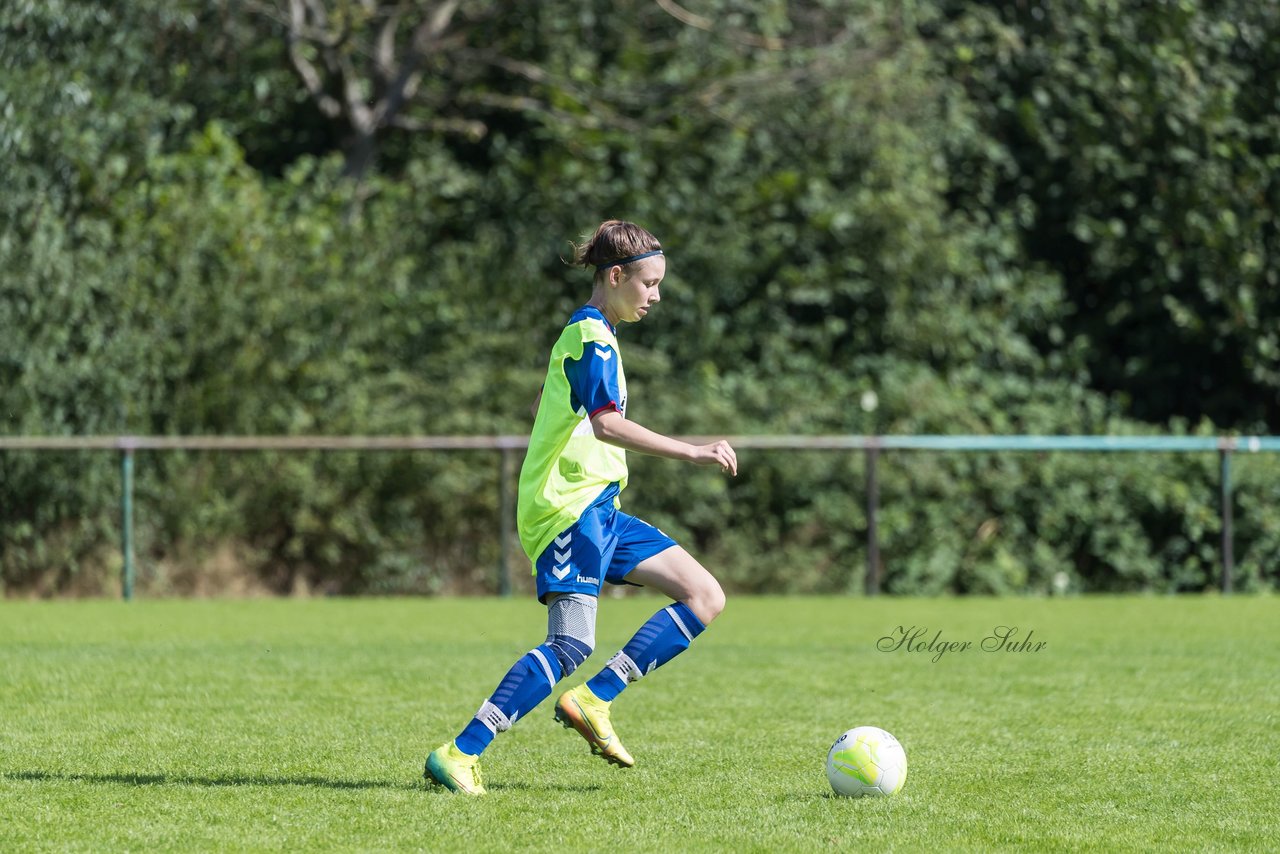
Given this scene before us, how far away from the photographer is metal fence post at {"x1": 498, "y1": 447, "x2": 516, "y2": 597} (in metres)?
14.1

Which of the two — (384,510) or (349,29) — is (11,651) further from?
(349,29)

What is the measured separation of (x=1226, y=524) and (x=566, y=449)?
10518 millimetres

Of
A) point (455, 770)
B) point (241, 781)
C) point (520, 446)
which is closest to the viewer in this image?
point (455, 770)

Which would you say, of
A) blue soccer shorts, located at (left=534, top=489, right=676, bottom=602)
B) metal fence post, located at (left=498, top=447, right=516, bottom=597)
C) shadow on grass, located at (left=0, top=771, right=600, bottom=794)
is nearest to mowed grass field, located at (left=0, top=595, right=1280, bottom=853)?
shadow on grass, located at (left=0, top=771, right=600, bottom=794)

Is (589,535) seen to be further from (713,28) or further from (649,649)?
(713,28)

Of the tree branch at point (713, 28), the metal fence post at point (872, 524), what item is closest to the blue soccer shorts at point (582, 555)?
the metal fence post at point (872, 524)

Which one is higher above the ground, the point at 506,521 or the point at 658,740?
the point at 658,740

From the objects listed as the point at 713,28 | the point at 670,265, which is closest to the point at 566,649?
the point at 670,265

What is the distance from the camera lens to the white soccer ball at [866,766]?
5.15 meters

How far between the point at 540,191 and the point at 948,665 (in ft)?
31.1

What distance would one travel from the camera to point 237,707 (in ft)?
23.7

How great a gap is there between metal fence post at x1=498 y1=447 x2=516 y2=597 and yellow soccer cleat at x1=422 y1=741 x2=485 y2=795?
8822 mm

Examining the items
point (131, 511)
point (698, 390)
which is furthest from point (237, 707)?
point (698, 390)

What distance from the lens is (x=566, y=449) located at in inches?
211
